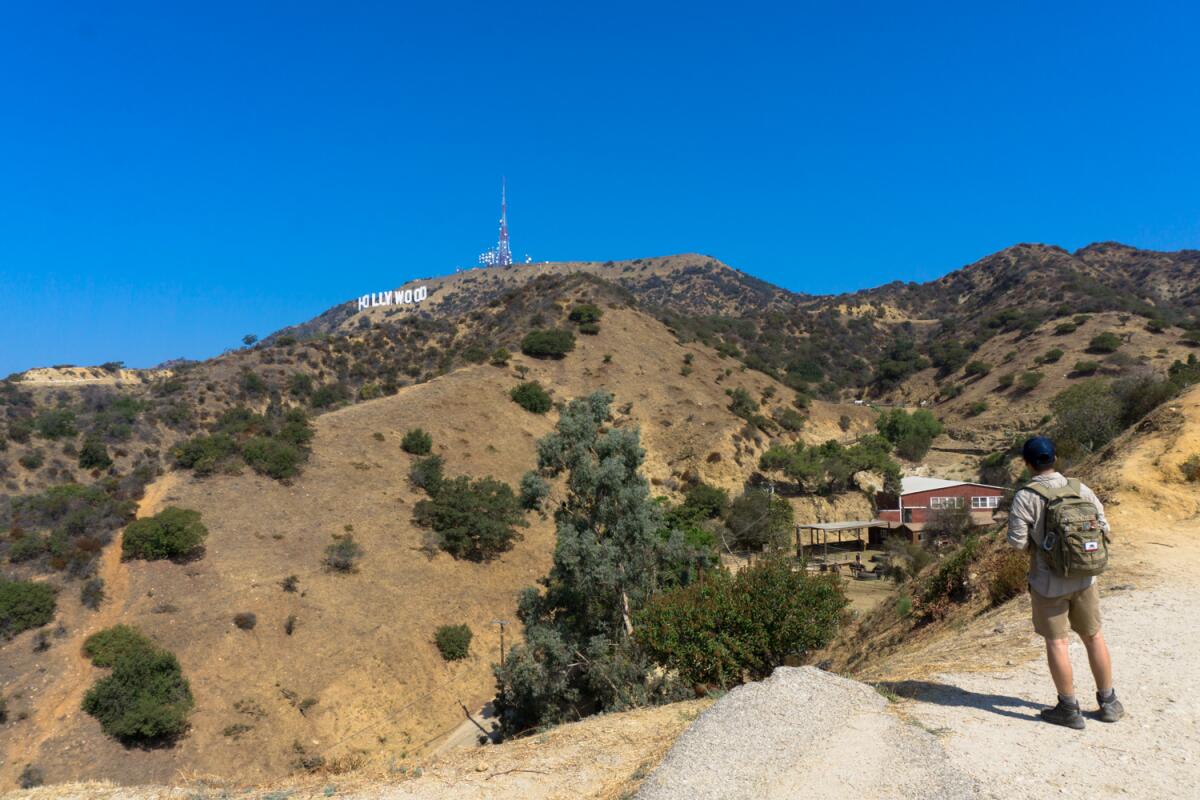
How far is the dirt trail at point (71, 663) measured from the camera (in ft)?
51.3

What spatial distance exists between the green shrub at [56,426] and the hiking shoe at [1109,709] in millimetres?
52058

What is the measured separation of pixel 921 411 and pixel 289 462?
4886 centimetres

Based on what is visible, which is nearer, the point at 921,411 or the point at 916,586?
the point at 916,586

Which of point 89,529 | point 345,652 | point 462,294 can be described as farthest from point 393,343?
point 462,294

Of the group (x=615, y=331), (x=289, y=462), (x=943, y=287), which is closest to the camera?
(x=289, y=462)

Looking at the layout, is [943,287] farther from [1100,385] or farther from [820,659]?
[820,659]

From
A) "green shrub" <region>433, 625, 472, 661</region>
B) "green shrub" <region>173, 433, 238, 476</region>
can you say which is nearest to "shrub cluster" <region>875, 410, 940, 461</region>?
"green shrub" <region>433, 625, 472, 661</region>

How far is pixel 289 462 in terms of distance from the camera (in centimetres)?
3117

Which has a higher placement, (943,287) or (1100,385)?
(943,287)

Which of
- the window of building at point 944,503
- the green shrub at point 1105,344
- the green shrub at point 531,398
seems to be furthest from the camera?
the green shrub at point 1105,344

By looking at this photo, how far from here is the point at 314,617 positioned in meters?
22.4

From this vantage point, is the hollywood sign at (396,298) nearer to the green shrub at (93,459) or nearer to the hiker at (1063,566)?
the green shrub at (93,459)

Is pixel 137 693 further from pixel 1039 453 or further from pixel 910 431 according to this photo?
pixel 910 431

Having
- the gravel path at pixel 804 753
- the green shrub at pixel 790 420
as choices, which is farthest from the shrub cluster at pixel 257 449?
the green shrub at pixel 790 420
